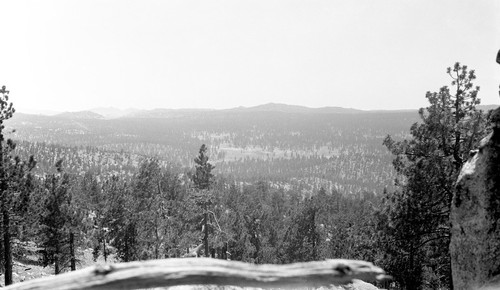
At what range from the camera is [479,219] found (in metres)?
6.21

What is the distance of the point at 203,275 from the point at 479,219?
5498 mm

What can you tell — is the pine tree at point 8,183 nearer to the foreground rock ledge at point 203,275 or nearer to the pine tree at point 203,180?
→ the pine tree at point 203,180

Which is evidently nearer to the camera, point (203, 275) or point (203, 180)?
point (203, 275)

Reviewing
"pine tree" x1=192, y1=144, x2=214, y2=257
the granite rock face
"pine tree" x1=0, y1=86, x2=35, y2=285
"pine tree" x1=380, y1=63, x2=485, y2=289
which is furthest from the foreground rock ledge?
"pine tree" x1=192, y1=144, x2=214, y2=257

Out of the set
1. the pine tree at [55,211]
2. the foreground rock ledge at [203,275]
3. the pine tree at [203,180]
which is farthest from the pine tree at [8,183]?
the foreground rock ledge at [203,275]

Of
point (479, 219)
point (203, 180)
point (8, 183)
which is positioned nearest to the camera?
point (479, 219)

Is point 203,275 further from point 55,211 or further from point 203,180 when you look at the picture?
point 203,180

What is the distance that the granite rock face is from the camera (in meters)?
5.89

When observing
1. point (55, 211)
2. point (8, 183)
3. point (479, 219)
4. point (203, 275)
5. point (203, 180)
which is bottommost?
point (55, 211)

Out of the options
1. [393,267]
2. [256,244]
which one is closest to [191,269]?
[393,267]

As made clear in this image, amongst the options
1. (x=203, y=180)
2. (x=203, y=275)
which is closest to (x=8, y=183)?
(x=203, y=180)

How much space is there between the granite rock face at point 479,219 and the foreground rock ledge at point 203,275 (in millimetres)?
4003

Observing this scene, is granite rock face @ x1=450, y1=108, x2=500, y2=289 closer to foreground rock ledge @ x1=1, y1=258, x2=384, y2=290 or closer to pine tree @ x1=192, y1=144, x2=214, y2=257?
foreground rock ledge @ x1=1, y1=258, x2=384, y2=290

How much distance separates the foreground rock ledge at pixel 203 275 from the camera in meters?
3.12
